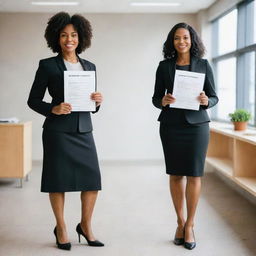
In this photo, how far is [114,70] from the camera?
6.41 metres

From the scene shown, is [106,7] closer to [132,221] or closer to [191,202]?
[132,221]

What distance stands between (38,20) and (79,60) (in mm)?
4056

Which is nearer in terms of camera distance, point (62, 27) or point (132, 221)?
point (62, 27)

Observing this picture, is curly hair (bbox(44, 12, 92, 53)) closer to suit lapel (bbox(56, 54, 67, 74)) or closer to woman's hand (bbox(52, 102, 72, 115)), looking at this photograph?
suit lapel (bbox(56, 54, 67, 74))

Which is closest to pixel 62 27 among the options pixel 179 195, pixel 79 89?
pixel 79 89

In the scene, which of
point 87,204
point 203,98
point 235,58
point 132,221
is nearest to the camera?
point 203,98

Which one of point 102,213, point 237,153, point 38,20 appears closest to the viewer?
point 102,213

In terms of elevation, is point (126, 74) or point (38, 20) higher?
point (38, 20)

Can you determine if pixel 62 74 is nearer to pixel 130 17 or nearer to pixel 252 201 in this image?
pixel 252 201

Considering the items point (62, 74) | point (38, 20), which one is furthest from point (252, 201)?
point (38, 20)

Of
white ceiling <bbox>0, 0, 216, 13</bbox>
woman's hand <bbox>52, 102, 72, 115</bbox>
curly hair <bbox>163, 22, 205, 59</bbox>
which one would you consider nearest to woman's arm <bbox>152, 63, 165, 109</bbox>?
curly hair <bbox>163, 22, 205, 59</bbox>

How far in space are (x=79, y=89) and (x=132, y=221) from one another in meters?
1.38

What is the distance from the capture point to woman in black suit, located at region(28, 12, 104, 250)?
2516mm

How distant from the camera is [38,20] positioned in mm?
6309
